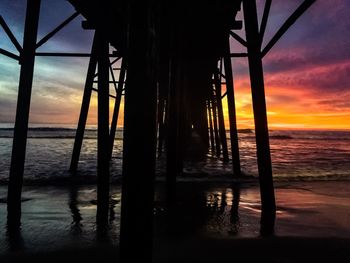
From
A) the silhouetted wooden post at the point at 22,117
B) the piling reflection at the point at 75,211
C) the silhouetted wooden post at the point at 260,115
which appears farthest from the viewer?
the silhouetted wooden post at the point at 260,115

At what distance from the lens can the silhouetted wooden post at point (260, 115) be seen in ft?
11.9

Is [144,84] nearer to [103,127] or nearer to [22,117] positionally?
[103,127]

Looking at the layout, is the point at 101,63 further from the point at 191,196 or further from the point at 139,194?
the point at 191,196

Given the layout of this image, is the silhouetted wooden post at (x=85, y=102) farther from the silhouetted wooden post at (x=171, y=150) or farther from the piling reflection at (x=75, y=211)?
the silhouetted wooden post at (x=171, y=150)

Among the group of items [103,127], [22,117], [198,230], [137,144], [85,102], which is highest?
[85,102]

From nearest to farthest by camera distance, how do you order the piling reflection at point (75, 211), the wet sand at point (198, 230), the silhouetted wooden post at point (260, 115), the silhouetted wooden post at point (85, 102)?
the wet sand at point (198, 230), the piling reflection at point (75, 211), the silhouetted wooden post at point (260, 115), the silhouetted wooden post at point (85, 102)

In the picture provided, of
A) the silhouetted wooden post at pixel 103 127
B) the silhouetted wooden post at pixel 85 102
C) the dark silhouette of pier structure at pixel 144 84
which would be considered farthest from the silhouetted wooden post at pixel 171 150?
the silhouetted wooden post at pixel 85 102

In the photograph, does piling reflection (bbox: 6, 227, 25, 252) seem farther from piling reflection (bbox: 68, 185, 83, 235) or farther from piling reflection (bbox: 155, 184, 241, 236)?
piling reflection (bbox: 155, 184, 241, 236)

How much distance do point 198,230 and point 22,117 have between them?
210 centimetres

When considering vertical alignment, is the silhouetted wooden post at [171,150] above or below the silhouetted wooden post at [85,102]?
below

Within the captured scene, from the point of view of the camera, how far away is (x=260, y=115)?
11.8ft

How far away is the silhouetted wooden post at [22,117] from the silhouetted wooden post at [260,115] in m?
2.31

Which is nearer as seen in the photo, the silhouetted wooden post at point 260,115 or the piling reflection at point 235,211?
the piling reflection at point 235,211

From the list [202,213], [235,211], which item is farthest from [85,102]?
[235,211]
